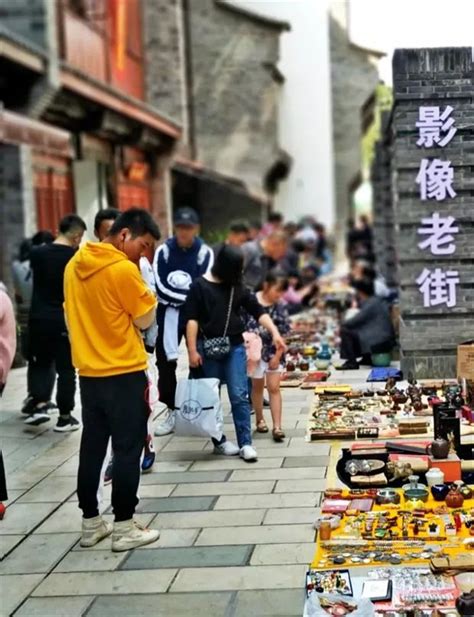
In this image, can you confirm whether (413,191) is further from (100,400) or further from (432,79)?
(100,400)

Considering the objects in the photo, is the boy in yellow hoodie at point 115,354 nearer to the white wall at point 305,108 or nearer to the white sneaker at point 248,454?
the white sneaker at point 248,454

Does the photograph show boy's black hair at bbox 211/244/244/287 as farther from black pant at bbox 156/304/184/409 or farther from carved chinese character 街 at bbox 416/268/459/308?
carved chinese character 街 at bbox 416/268/459/308

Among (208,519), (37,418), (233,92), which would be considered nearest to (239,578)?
(208,519)

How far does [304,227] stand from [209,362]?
2065 cm

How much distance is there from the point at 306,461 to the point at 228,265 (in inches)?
59.0

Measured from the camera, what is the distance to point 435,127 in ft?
31.6

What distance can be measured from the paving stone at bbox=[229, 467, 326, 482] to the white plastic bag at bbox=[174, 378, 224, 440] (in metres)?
0.41

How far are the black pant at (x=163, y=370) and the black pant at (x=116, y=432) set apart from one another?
2.46 m

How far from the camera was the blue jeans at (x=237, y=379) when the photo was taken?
276 inches

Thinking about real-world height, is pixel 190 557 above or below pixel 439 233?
below

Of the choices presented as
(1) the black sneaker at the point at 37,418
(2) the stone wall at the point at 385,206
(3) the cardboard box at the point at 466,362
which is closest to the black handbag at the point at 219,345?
(1) the black sneaker at the point at 37,418

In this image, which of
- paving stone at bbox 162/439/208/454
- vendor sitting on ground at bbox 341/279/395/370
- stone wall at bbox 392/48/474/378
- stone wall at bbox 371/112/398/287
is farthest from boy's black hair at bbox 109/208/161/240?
stone wall at bbox 371/112/398/287

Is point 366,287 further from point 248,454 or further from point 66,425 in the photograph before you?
point 248,454

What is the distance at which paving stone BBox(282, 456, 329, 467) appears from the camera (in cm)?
674
